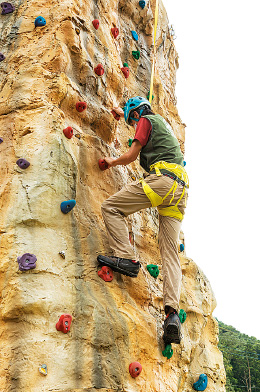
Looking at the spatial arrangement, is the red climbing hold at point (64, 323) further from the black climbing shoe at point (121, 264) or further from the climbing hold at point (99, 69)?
the climbing hold at point (99, 69)

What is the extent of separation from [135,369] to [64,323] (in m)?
0.86

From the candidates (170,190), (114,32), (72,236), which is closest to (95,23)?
(114,32)

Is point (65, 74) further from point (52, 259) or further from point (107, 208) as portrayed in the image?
point (52, 259)

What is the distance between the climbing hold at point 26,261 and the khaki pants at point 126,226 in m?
0.95

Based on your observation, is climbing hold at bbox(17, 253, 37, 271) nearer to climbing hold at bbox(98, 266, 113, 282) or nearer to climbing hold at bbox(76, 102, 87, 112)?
climbing hold at bbox(98, 266, 113, 282)

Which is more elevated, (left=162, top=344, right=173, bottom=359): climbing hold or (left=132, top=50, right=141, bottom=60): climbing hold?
(left=132, top=50, right=141, bottom=60): climbing hold

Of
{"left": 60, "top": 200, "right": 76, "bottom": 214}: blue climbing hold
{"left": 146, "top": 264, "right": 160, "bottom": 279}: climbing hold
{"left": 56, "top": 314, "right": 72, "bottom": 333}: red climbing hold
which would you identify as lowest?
{"left": 146, "top": 264, "right": 160, "bottom": 279}: climbing hold

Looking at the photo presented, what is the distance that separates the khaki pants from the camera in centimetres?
431

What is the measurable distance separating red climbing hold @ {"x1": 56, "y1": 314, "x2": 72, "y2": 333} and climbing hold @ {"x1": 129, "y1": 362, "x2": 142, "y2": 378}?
2.40 feet

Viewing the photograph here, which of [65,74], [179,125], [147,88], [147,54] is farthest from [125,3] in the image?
[65,74]

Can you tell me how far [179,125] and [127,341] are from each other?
620cm

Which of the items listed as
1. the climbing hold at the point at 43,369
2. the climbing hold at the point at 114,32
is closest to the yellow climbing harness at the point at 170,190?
the climbing hold at the point at 43,369

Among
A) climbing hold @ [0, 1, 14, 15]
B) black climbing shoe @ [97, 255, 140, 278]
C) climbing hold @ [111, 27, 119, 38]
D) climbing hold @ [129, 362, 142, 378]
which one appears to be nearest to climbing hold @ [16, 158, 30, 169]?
black climbing shoe @ [97, 255, 140, 278]

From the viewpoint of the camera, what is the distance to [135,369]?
149 inches
